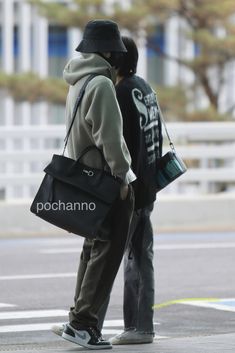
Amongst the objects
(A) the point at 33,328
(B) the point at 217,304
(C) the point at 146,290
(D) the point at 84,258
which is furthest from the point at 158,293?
(D) the point at 84,258

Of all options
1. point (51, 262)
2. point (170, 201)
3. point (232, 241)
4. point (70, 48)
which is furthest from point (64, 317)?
point (70, 48)

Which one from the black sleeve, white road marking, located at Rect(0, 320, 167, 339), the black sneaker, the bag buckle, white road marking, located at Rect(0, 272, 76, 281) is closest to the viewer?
the bag buckle

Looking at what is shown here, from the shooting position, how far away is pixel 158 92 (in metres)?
32.0

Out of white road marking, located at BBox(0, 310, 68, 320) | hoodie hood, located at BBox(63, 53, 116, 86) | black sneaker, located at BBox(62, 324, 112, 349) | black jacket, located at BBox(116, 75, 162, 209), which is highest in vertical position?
hoodie hood, located at BBox(63, 53, 116, 86)

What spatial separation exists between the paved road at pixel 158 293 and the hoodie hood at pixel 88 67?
1578 millimetres

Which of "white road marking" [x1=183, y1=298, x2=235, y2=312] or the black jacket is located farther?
"white road marking" [x1=183, y1=298, x2=235, y2=312]

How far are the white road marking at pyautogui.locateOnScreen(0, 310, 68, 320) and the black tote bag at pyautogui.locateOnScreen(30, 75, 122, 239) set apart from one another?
2.25 meters

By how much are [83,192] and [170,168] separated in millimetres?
715

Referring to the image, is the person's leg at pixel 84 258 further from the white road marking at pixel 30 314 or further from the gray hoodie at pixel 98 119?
the white road marking at pixel 30 314

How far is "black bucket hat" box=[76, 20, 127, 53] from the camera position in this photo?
287 inches

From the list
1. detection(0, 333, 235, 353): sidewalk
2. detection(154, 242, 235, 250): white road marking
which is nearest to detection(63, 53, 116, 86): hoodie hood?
detection(0, 333, 235, 353): sidewalk

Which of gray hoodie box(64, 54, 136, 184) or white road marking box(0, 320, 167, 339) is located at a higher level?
gray hoodie box(64, 54, 136, 184)

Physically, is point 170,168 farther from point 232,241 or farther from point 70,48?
point 70,48

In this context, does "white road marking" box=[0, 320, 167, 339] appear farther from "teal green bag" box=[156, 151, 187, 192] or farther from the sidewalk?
"teal green bag" box=[156, 151, 187, 192]
